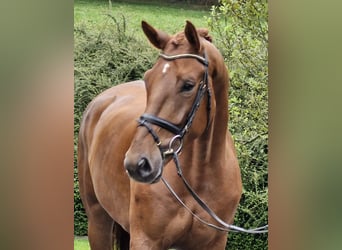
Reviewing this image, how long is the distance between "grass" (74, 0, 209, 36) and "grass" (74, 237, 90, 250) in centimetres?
108

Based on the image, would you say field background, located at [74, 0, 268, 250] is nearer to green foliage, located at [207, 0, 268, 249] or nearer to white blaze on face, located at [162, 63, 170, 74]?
green foliage, located at [207, 0, 268, 249]

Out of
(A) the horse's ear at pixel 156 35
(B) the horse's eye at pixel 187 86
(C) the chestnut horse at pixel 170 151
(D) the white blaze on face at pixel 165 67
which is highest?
(A) the horse's ear at pixel 156 35

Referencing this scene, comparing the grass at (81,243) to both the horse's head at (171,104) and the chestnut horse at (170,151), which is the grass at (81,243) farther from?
the horse's head at (171,104)

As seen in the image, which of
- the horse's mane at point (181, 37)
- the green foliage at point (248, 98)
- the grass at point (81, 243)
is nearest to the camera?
the horse's mane at point (181, 37)

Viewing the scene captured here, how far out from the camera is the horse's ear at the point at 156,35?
2.51m

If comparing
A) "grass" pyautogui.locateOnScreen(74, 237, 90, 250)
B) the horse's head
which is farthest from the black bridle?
"grass" pyautogui.locateOnScreen(74, 237, 90, 250)

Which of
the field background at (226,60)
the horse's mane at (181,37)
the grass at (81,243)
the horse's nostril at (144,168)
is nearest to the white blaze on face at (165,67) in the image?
the horse's mane at (181,37)

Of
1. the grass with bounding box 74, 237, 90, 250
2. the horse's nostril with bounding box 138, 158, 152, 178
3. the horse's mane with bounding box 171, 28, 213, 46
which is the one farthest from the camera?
the grass with bounding box 74, 237, 90, 250

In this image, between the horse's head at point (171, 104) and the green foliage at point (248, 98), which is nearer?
the horse's head at point (171, 104)

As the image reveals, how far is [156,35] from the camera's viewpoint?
99.3 inches

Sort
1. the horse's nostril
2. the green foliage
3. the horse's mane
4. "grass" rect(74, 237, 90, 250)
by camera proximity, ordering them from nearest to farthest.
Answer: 1. the horse's nostril
2. the horse's mane
3. the green foliage
4. "grass" rect(74, 237, 90, 250)

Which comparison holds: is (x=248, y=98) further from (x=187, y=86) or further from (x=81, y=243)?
(x=81, y=243)

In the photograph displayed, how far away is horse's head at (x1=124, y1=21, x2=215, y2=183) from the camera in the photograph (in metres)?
2.37
